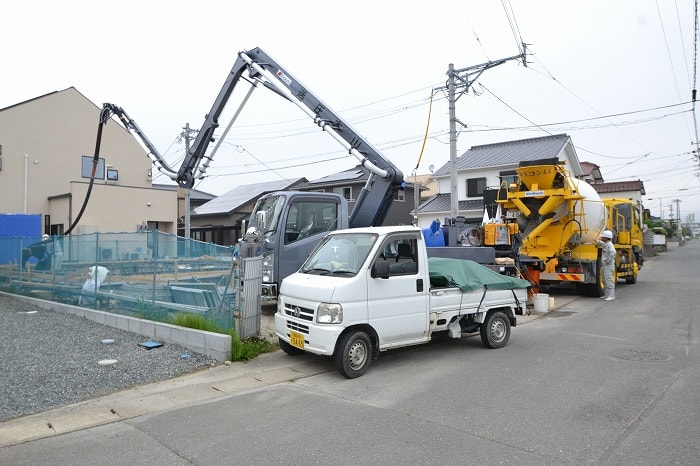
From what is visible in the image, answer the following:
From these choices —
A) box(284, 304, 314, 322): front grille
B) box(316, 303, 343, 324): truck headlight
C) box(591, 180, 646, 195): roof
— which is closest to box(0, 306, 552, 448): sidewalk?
box(284, 304, 314, 322): front grille

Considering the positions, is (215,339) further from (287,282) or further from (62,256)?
(62,256)

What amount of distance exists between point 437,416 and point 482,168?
26.9 meters

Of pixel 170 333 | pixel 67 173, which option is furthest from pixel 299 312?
pixel 67 173

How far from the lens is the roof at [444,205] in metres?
29.8

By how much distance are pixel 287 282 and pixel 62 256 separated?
24.3ft

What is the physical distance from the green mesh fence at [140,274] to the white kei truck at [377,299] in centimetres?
172

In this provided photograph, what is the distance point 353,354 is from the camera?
6312 millimetres

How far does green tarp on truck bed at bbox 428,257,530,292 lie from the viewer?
298 inches

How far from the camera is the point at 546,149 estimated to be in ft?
98.1

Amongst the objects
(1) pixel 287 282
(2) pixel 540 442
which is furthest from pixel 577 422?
(1) pixel 287 282

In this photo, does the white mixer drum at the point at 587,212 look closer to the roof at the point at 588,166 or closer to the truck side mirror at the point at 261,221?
the truck side mirror at the point at 261,221

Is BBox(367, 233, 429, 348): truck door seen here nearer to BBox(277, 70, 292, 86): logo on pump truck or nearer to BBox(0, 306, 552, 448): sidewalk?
BBox(0, 306, 552, 448): sidewalk

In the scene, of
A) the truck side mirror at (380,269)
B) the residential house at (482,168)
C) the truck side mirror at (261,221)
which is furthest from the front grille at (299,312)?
Result: the residential house at (482,168)

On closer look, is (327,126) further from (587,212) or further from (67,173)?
(67,173)
